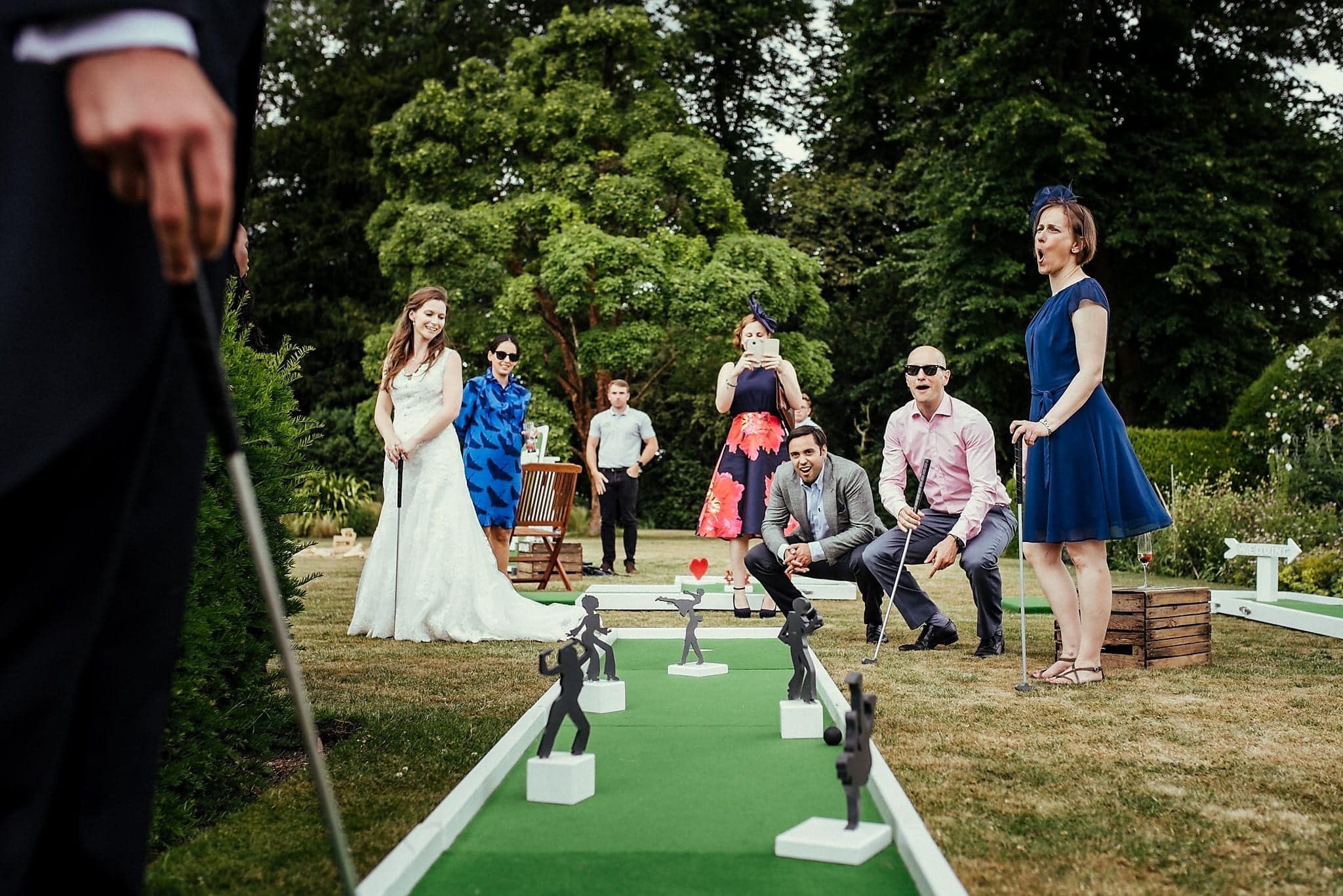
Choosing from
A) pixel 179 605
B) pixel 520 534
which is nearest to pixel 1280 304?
pixel 520 534

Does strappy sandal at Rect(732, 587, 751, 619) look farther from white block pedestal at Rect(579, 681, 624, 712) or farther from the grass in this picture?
white block pedestal at Rect(579, 681, 624, 712)

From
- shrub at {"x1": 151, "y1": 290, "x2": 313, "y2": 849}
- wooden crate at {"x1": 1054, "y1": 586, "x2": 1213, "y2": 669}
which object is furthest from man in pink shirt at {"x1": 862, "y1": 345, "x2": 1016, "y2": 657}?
shrub at {"x1": 151, "y1": 290, "x2": 313, "y2": 849}

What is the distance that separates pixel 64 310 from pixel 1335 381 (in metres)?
14.0

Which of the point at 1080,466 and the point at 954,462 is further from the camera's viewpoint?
the point at 954,462

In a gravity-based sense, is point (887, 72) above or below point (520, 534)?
above

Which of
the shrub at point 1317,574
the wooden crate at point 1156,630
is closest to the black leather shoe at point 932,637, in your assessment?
the wooden crate at point 1156,630

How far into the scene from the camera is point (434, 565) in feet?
22.5

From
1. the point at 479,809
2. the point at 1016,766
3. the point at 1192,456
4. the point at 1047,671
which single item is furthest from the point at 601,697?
the point at 1192,456

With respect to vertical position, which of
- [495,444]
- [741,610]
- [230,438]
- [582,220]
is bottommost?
[741,610]

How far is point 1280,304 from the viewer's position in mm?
19219

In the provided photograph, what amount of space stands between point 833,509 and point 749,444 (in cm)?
125

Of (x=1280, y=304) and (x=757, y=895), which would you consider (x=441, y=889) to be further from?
(x=1280, y=304)

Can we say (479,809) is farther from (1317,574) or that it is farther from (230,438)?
(1317,574)

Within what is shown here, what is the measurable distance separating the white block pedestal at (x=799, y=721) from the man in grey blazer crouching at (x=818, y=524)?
279 centimetres
